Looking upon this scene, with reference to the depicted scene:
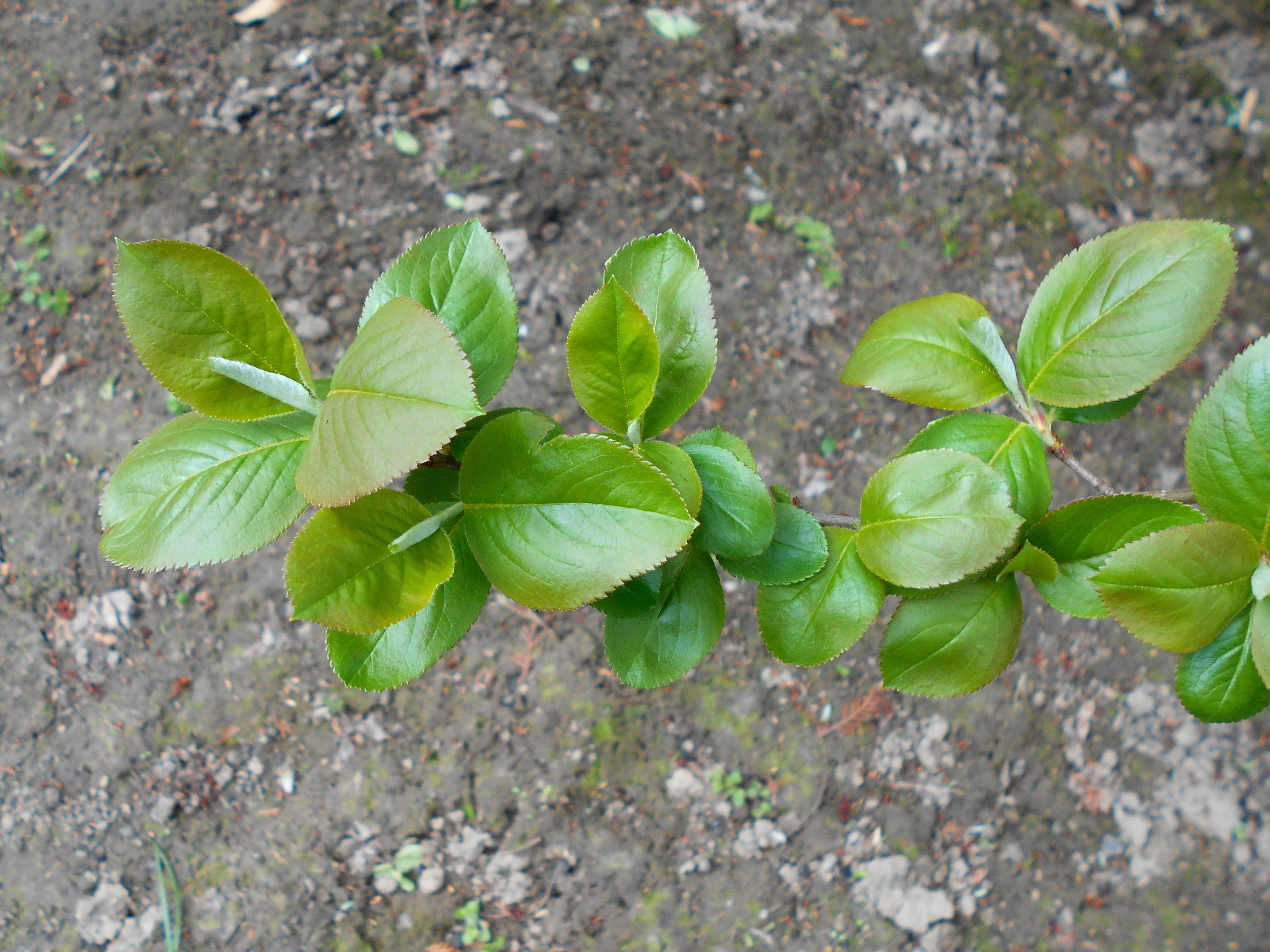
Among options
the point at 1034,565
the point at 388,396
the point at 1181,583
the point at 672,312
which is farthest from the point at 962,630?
the point at 388,396

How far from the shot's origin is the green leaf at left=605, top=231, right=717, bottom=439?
944 millimetres

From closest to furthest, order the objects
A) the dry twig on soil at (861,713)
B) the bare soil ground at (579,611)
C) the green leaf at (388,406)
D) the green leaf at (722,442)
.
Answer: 1. the green leaf at (388,406)
2. the green leaf at (722,442)
3. the bare soil ground at (579,611)
4. the dry twig on soil at (861,713)

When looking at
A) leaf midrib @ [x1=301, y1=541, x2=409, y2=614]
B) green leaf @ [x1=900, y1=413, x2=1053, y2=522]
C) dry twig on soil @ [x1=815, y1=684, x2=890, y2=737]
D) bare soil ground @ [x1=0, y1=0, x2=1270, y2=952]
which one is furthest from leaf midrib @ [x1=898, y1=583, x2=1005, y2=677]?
dry twig on soil @ [x1=815, y1=684, x2=890, y2=737]

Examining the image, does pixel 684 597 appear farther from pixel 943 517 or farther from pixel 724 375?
pixel 724 375

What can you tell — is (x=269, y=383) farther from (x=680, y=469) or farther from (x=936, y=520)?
(x=936, y=520)

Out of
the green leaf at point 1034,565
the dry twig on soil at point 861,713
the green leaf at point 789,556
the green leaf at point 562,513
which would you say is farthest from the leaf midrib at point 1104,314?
the dry twig on soil at point 861,713

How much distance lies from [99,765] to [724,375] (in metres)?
2.30

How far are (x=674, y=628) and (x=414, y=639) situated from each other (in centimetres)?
34

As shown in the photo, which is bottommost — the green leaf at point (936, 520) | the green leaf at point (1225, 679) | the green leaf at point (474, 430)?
the green leaf at point (1225, 679)

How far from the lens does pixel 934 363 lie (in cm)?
108

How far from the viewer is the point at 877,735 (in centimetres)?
258

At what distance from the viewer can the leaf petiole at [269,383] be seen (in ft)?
2.53

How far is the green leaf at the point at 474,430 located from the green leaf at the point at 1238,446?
0.74 meters

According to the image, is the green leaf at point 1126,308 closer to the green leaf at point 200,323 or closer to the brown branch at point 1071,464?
the brown branch at point 1071,464
